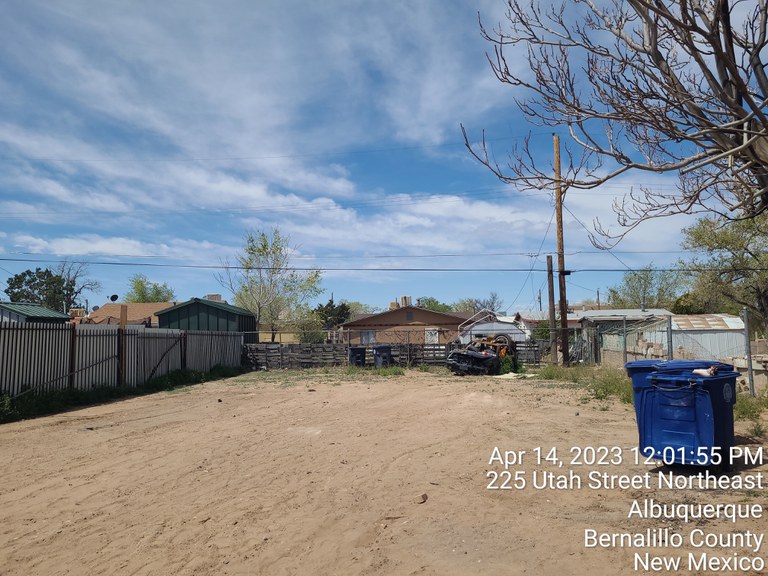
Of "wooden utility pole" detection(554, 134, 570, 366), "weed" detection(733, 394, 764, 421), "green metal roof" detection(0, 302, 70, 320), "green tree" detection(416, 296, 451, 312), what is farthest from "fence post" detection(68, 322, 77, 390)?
"green tree" detection(416, 296, 451, 312)

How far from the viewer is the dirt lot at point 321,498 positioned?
461 cm

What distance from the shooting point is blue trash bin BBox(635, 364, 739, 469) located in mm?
6707

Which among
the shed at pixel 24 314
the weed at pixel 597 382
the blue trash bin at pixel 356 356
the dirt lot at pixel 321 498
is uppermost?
the shed at pixel 24 314

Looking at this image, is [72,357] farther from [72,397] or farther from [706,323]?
[706,323]

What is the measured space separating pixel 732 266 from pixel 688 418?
2665 cm

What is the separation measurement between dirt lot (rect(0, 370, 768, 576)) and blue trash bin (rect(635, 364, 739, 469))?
0.37 m

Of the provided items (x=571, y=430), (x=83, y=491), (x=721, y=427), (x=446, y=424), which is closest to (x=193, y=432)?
(x=83, y=491)

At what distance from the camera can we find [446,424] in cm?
1076

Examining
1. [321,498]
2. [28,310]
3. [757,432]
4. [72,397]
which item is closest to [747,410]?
[757,432]

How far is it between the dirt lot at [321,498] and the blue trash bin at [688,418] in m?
0.37

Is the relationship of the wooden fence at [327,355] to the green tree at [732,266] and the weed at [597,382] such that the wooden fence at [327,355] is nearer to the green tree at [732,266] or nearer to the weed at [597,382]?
the weed at [597,382]

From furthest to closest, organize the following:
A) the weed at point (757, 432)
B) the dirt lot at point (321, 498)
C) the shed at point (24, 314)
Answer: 1. the shed at point (24, 314)
2. the weed at point (757, 432)
3. the dirt lot at point (321, 498)

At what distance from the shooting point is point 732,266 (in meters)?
29.5

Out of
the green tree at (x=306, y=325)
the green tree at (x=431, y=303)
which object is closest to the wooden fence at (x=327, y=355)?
the green tree at (x=306, y=325)
